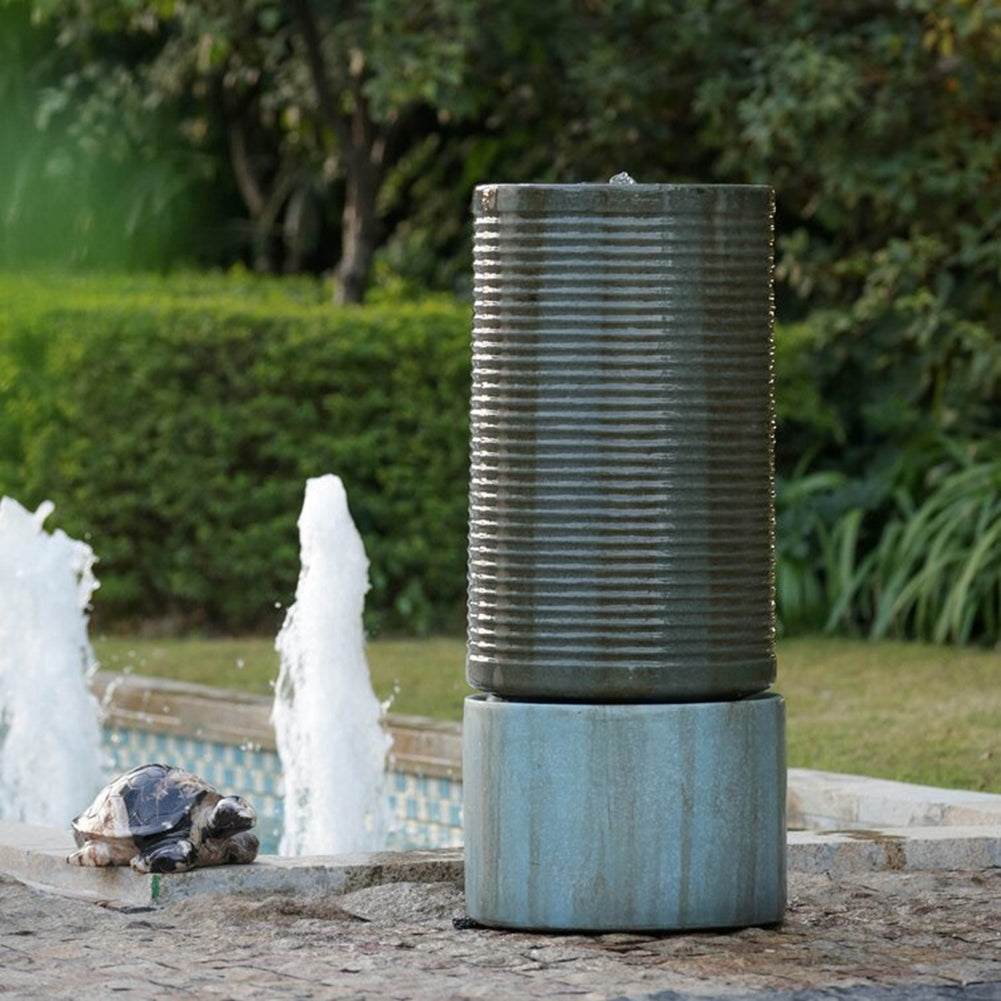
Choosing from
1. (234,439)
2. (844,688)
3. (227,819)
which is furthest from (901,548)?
(227,819)

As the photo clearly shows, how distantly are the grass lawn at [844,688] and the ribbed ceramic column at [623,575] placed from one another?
7.71 ft

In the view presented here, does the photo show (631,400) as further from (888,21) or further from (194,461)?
(888,21)

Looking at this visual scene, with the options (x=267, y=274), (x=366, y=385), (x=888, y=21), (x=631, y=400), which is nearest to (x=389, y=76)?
(x=366, y=385)

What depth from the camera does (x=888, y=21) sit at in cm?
1209

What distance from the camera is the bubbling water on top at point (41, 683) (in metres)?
8.20

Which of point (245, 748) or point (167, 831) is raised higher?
point (167, 831)

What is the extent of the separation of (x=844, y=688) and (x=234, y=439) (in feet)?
11.3

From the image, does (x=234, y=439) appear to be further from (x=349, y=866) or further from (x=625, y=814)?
(x=625, y=814)

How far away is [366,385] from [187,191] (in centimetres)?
527

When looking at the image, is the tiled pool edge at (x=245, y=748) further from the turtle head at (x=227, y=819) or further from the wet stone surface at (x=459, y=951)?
the wet stone surface at (x=459, y=951)

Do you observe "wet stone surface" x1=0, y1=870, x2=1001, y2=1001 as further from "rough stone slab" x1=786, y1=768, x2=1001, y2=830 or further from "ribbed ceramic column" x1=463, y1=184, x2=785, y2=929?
"rough stone slab" x1=786, y1=768, x2=1001, y2=830

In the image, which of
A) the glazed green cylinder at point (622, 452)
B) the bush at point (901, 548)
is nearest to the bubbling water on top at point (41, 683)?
the glazed green cylinder at point (622, 452)

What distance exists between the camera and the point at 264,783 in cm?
856

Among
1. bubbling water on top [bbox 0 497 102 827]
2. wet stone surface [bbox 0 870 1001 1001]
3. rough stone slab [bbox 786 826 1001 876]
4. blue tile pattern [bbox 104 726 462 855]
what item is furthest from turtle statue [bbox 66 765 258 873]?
bubbling water on top [bbox 0 497 102 827]
